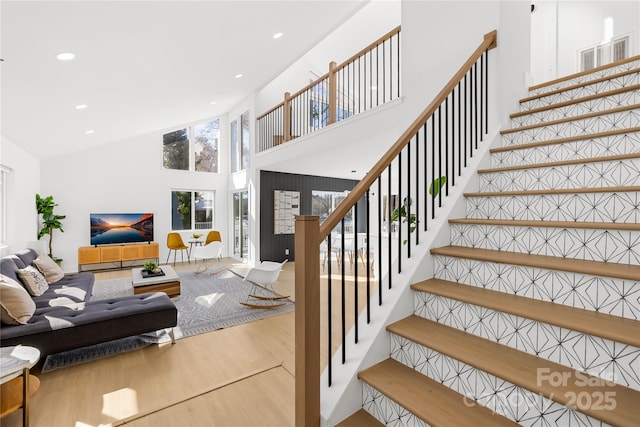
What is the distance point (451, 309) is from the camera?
5.13 feet

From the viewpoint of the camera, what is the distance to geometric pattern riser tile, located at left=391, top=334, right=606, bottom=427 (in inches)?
40.6

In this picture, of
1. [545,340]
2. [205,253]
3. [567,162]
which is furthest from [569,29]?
[205,253]

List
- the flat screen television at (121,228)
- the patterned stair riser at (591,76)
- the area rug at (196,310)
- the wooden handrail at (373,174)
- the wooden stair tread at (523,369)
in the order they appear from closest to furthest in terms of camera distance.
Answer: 1. the wooden stair tread at (523,369)
2. the wooden handrail at (373,174)
3. the patterned stair riser at (591,76)
4. the area rug at (196,310)
5. the flat screen television at (121,228)

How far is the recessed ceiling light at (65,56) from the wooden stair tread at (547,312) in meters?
3.29

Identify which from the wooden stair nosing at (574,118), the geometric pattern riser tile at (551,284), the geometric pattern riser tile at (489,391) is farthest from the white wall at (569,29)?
the geometric pattern riser tile at (489,391)

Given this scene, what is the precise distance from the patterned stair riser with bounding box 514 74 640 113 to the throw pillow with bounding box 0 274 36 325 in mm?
4798

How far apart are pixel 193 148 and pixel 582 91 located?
327 inches

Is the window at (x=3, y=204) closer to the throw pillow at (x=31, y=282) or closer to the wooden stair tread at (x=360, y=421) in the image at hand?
the throw pillow at (x=31, y=282)

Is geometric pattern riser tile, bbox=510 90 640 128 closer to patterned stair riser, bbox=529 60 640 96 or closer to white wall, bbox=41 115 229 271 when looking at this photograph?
patterned stair riser, bbox=529 60 640 96

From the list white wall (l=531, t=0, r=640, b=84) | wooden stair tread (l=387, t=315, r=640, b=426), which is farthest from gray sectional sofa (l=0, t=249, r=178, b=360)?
white wall (l=531, t=0, r=640, b=84)

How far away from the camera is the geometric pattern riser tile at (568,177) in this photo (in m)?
1.65

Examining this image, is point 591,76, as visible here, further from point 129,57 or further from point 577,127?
point 129,57

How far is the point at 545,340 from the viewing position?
123cm

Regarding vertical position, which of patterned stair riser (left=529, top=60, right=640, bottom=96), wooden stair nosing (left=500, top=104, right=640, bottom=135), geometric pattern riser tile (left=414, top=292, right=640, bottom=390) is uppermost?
patterned stair riser (left=529, top=60, right=640, bottom=96)
